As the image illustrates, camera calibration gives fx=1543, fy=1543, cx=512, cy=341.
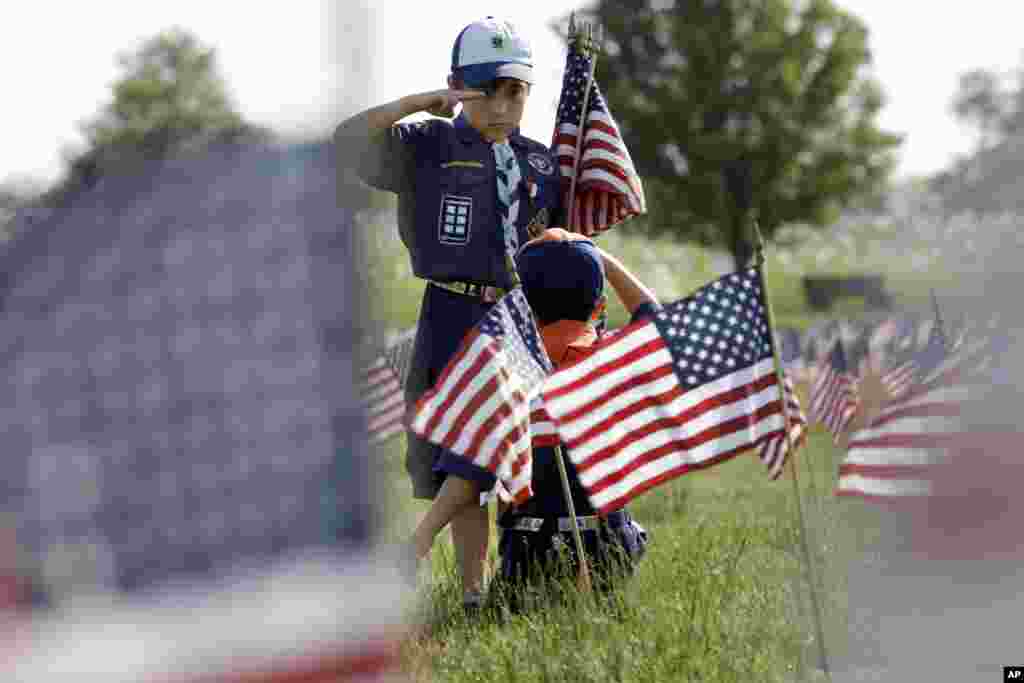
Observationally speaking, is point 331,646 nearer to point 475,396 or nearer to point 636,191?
point 475,396

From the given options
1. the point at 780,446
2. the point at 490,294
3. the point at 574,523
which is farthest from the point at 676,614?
the point at 490,294

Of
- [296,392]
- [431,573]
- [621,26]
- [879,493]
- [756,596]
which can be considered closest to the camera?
[296,392]

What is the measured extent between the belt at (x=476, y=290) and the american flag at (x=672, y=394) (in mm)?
1149

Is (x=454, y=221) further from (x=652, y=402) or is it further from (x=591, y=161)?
(x=652, y=402)

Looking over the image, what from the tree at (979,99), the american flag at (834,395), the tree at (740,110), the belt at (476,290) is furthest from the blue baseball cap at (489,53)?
the tree at (979,99)

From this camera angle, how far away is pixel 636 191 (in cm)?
498

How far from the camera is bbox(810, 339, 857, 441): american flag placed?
27.5 feet

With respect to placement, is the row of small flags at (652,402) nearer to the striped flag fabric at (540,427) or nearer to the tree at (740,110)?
the striped flag fabric at (540,427)

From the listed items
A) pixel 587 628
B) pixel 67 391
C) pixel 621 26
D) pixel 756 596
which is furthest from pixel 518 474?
pixel 621 26

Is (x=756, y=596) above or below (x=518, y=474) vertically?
below

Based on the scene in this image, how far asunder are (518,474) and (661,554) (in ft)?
5.53

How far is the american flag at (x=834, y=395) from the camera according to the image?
8.39 metres

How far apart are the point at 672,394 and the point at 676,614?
72 cm

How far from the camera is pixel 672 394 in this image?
3508mm
